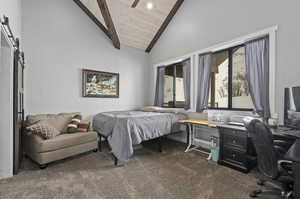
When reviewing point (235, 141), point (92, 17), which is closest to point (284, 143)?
point (235, 141)

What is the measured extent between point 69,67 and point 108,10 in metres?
1.79

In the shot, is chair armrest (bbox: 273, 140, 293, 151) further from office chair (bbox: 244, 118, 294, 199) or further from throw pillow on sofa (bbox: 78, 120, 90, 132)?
throw pillow on sofa (bbox: 78, 120, 90, 132)

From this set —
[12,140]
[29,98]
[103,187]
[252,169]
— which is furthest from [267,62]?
[29,98]

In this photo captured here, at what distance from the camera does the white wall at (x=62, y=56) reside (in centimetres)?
355

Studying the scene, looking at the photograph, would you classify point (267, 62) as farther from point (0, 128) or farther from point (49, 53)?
point (49, 53)

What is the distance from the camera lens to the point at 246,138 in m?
2.54

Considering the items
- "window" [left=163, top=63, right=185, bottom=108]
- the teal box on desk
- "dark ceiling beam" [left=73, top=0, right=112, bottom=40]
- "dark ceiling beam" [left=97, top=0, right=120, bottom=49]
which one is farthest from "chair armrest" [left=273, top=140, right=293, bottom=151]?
"dark ceiling beam" [left=73, top=0, right=112, bottom=40]

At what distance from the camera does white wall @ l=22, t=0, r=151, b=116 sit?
11.7 feet

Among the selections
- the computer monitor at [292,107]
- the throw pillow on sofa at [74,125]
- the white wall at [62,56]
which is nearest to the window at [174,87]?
the white wall at [62,56]

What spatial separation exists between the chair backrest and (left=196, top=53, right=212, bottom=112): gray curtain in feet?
6.77

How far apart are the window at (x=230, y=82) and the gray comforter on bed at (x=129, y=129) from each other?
3.91 feet

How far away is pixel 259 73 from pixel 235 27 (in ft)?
3.65

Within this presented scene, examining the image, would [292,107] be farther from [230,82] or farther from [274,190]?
[230,82]

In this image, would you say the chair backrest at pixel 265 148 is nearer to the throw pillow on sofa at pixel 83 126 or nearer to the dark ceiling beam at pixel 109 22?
the throw pillow on sofa at pixel 83 126
